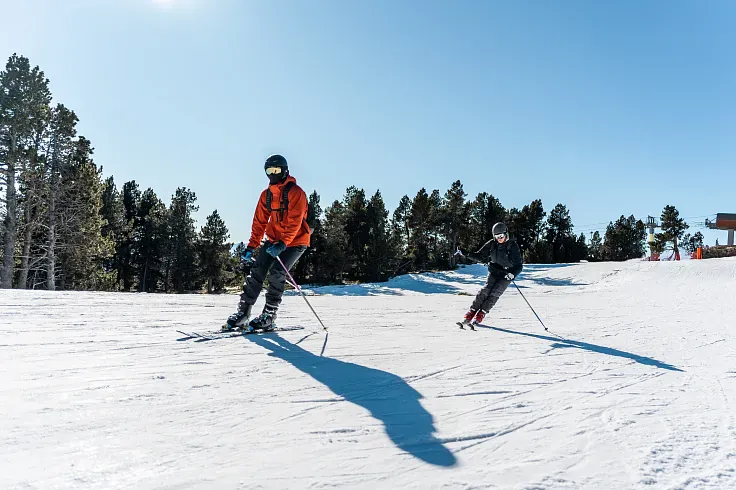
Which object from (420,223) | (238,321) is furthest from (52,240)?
(420,223)

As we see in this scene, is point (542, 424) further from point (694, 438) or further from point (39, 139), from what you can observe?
point (39, 139)

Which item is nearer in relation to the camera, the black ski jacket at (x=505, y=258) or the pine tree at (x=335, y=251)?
the black ski jacket at (x=505, y=258)

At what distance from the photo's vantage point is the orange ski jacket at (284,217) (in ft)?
17.8

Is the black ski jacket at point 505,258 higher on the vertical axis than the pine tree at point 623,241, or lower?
lower

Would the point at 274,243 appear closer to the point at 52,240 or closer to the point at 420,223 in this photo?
the point at 52,240

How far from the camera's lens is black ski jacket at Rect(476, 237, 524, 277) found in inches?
276

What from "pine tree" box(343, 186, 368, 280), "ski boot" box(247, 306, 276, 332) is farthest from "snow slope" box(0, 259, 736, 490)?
"pine tree" box(343, 186, 368, 280)

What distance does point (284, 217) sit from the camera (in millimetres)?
5434

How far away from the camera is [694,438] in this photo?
2332mm

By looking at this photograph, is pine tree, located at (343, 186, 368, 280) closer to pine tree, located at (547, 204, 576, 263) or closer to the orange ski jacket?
pine tree, located at (547, 204, 576, 263)

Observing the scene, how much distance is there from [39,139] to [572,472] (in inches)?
1190

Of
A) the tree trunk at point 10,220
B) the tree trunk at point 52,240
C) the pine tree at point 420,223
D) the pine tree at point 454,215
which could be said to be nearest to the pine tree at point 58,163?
the tree trunk at point 52,240

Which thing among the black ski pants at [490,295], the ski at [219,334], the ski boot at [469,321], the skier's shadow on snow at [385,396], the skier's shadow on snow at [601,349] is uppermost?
the black ski pants at [490,295]

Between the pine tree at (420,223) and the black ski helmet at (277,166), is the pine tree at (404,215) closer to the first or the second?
the pine tree at (420,223)
